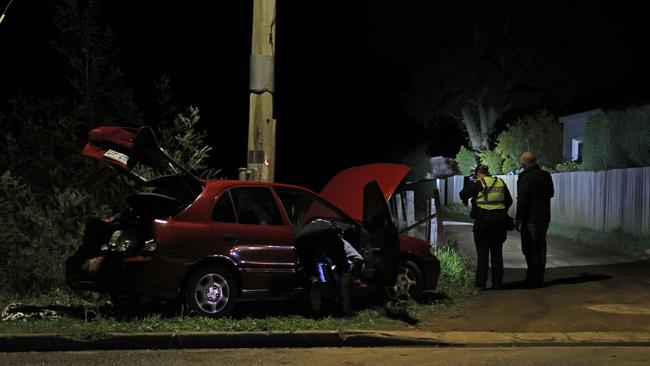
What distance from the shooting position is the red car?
6.99 meters

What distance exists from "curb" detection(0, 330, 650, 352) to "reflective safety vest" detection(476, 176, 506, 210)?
8.41 ft

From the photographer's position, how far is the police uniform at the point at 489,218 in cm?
938

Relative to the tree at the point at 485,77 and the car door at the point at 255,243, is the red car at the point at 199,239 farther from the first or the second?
the tree at the point at 485,77

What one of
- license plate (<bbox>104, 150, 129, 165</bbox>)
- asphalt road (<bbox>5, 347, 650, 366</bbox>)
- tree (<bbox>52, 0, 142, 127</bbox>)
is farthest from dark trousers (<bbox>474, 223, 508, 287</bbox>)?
tree (<bbox>52, 0, 142, 127</bbox>)

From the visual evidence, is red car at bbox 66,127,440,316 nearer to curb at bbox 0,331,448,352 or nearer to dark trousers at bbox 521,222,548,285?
curb at bbox 0,331,448,352

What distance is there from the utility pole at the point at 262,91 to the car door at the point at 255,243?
1287mm

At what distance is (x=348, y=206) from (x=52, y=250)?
3.56 m

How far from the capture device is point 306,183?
22.5 metres

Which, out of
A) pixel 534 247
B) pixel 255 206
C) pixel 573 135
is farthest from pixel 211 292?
pixel 573 135

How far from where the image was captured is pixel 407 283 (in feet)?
27.7

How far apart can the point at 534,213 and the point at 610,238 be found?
269 inches

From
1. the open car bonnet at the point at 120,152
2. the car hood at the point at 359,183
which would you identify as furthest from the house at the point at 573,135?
the open car bonnet at the point at 120,152

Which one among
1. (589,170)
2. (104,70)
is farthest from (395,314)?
(589,170)

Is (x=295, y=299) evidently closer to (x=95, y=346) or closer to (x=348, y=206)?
(x=348, y=206)
